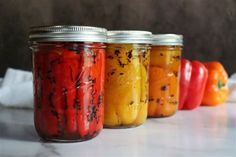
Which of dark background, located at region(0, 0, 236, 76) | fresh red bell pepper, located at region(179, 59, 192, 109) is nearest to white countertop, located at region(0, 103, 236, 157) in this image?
fresh red bell pepper, located at region(179, 59, 192, 109)

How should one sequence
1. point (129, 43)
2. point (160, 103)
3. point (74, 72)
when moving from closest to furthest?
1. point (74, 72)
2. point (129, 43)
3. point (160, 103)

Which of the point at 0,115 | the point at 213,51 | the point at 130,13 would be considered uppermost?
the point at 130,13

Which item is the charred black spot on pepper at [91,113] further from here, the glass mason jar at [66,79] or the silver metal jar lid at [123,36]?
the silver metal jar lid at [123,36]

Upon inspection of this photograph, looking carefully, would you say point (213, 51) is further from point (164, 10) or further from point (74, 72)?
point (74, 72)

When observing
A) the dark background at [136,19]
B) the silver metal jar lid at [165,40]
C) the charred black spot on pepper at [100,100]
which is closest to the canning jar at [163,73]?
the silver metal jar lid at [165,40]

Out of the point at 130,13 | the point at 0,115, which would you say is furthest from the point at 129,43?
the point at 130,13

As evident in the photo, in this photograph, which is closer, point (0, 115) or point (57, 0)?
point (0, 115)

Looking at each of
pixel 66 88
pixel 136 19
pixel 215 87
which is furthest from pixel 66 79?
pixel 136 19
